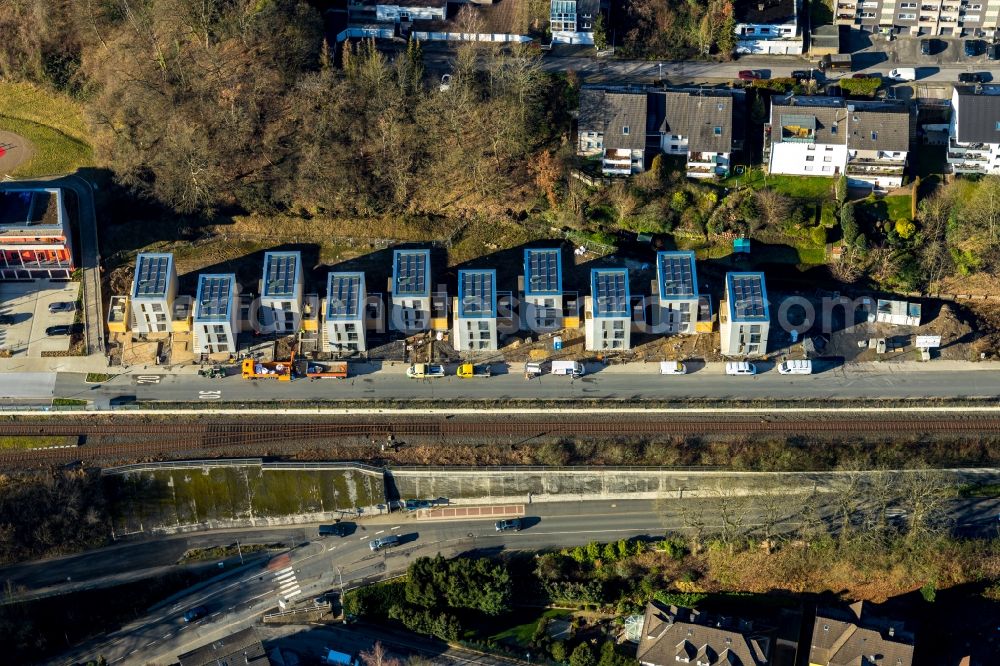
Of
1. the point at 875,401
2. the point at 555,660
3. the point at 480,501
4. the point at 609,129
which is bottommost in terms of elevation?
the point at 555,660

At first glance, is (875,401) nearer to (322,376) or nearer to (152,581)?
(322,376)

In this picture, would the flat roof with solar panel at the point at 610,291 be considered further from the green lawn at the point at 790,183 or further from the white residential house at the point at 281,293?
the white residential house at the point at 281,293

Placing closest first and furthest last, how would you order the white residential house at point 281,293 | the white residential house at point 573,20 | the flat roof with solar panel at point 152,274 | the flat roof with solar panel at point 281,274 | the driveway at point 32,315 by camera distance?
the flat roof with solar panel at point 152,274
the white residential house at point 281,293
the flat roof with solar panel at point 281,274
the driveway at point 32,315
the white residential house at point 573,20

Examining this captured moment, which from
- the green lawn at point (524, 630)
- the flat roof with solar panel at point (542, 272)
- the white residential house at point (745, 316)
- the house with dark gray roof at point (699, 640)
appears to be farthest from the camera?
the flat roof with solar panel at point (542, 272)

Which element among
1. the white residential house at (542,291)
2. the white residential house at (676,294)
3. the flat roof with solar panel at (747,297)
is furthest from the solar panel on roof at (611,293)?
the flat roof with solar panel at (747,297)

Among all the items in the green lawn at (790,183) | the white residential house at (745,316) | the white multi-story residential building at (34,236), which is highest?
the green lawn at (790,183)

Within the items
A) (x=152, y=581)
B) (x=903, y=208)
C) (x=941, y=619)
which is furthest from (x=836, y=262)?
(x=152, y=581)

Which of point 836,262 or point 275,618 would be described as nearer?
point 275,618
